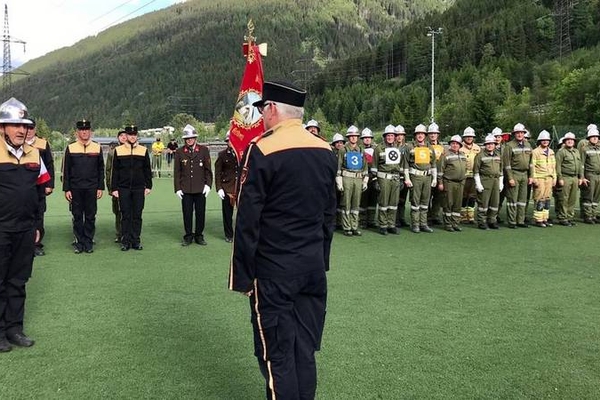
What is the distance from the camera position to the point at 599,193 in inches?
448

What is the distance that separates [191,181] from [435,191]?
4878 millimetres

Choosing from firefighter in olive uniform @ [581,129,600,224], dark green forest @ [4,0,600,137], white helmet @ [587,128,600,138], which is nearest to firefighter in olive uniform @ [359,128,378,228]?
firefighter in olive uniform @ [581,129,600,224]

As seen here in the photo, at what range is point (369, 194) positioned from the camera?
10805 mm

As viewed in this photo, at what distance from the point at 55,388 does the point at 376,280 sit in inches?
155

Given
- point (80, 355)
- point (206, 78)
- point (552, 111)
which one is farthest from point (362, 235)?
point (206, 78)

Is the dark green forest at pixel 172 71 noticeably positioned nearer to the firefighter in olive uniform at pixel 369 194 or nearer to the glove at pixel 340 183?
the firefighter in olive uniform at pixel 369 194

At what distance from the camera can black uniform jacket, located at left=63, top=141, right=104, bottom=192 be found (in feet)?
28.2

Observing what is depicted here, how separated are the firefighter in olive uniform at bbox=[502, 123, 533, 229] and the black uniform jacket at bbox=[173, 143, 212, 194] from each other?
582 cm

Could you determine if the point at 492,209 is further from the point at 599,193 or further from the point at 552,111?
the point at 552,111

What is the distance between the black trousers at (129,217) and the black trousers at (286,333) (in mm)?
6387

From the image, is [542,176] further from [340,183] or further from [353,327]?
[353,327]

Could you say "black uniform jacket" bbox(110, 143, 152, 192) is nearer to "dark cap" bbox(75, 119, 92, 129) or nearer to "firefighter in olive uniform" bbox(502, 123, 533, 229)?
"dark cap" bbox(75, 119, 92, 129)

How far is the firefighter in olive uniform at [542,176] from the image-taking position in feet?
35.6

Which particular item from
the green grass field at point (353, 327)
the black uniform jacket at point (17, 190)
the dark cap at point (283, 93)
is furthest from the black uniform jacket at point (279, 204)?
the black uniform jacket at point (17, 190)
